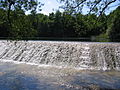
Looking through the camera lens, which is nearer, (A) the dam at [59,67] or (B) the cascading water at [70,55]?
(A) the dam at [59,67]

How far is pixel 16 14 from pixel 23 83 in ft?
7.96

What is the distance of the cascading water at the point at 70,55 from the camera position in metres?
8.64

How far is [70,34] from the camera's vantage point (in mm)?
31328

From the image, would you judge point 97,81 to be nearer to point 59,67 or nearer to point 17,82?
point 59,67

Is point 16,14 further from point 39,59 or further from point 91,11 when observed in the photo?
point 39,59

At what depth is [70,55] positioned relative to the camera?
9.61 metres

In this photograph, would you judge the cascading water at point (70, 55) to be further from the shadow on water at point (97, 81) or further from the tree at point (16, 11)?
the tree at point (16, 11)

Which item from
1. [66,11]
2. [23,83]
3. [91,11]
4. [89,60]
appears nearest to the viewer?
[91,11]

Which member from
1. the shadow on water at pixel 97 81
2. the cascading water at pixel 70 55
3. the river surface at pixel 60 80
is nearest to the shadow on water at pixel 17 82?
the river surface at pixel 60 80

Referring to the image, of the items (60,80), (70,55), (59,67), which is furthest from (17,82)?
(70,55)

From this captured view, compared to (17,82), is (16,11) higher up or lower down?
higher up

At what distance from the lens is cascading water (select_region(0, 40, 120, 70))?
28.3 ft

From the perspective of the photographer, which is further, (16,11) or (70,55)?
(70,55)

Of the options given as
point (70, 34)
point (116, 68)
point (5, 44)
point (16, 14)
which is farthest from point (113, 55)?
point (70, 34)
